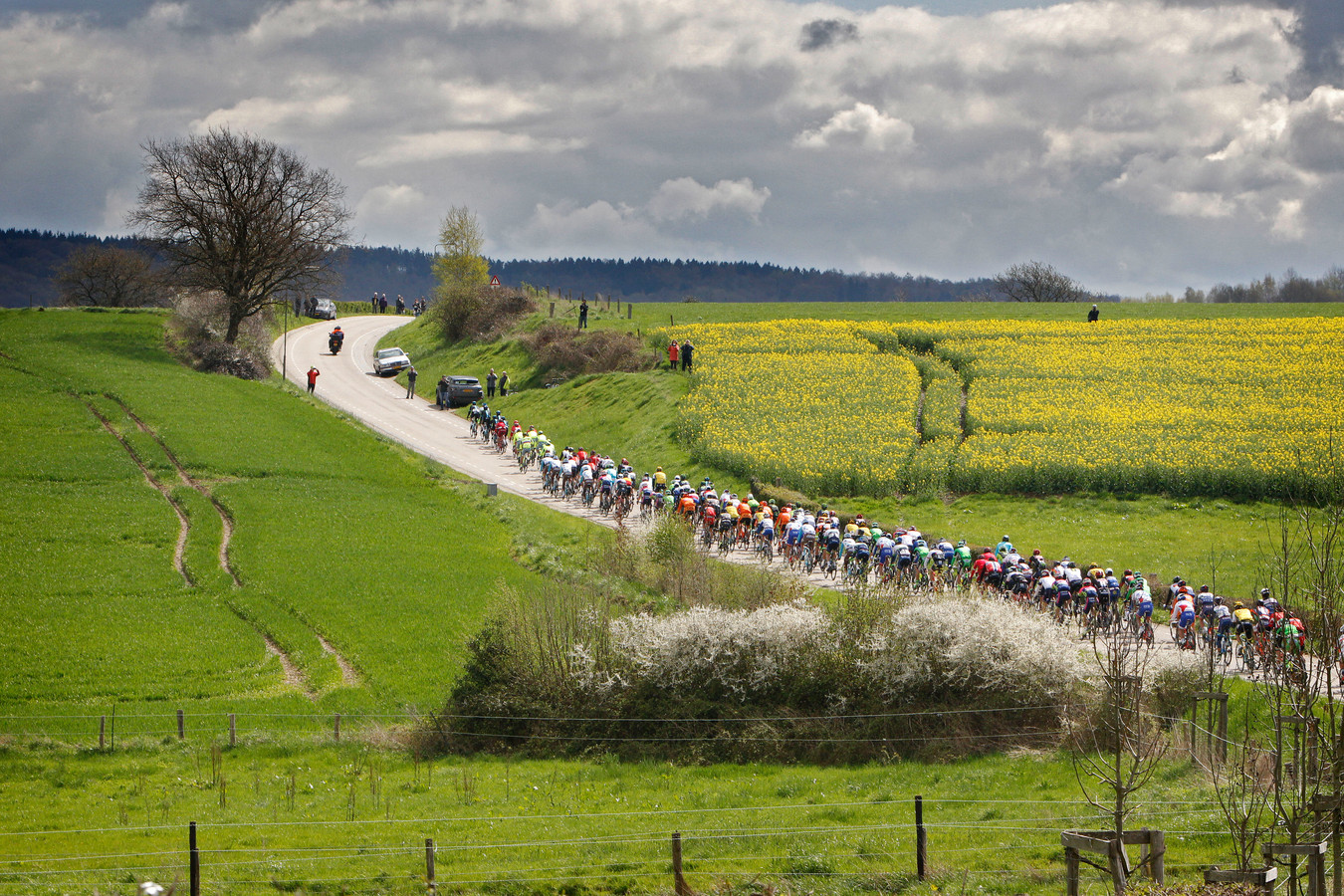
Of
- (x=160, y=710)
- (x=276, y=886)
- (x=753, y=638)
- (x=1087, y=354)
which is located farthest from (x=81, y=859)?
(x=1087, y=354)

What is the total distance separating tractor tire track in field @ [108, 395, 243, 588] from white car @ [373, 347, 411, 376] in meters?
22.5

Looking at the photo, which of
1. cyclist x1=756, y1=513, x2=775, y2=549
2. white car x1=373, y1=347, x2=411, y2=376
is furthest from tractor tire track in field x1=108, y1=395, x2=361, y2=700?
white car x1=373, y1=347, x2=411, y2=376

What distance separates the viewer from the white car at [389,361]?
7331 centimetres

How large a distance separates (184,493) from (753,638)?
87.5 ft

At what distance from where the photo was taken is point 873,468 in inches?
1655

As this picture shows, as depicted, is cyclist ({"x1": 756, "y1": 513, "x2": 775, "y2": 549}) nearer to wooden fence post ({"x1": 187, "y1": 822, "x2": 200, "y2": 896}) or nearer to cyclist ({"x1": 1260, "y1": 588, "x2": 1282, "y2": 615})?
cyclist ({"x1": 1260, "y1": 588, "x2": 1282, "y2": 615})

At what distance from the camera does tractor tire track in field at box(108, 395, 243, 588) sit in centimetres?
3369

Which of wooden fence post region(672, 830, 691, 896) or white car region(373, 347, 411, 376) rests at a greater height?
white car region(373, 347, 411, 376)

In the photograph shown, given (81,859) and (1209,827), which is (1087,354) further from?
(81,859)

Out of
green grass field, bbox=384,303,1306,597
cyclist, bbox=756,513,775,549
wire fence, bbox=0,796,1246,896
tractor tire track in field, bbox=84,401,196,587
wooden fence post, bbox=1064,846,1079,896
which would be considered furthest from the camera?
green grass field, bbox=384,303,1306,597

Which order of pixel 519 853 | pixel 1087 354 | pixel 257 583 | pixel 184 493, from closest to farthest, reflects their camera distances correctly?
pixel 519 853
pixel 257 583
pixel 184 493
pixel 1087 354

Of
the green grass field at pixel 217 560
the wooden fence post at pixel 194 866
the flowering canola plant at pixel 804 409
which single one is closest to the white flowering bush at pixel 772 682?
the green grass field at pixel 217 560

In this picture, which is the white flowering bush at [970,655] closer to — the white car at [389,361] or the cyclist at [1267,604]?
the cyclist at [1267,604]

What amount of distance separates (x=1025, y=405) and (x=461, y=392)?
99.5 ft
